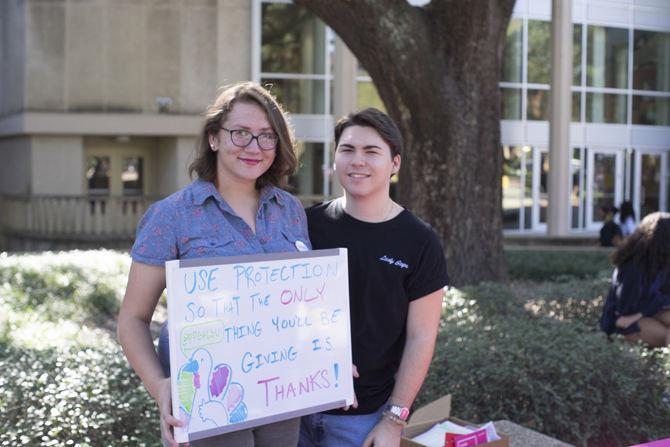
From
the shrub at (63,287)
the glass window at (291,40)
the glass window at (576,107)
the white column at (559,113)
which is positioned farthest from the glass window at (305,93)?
the shrub at (63,287)

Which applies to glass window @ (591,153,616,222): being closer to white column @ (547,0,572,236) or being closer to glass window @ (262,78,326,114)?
white column @ (547,0,572,236)

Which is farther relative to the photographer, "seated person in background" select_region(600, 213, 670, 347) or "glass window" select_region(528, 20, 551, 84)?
"glass window" select_region(528, 20, 551, 84)

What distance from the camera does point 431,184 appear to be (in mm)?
9172

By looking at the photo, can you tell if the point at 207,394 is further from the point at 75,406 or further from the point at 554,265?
the point at 554,265

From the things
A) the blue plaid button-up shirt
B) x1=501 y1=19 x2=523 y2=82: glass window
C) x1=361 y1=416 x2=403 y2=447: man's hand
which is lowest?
x1=361 y1=416 x2=403 y2=447: man's hand

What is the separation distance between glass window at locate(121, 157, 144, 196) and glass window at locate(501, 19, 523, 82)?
10.6 metres

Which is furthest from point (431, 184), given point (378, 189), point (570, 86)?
point (570, 86)

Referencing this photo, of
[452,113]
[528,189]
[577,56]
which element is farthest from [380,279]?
[577,56]

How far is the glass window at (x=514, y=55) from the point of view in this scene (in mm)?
23812

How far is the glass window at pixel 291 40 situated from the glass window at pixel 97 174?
5.11m

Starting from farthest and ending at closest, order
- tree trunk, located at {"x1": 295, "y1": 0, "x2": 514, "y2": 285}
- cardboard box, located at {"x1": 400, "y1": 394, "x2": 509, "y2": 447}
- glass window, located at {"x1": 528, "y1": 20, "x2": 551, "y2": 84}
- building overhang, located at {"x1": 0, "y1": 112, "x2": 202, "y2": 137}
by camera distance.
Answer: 1. glass window, located at {"x1": 528, "y1": 20, "x2": 551, "y2": 84}
2. building overhang, located at {"x1": 0, "y1": 112, "x2": 202, "y2": 137}
3. tree trunk, located at {"x1": 295, "y1": 0, "x2": 514, "y2": 285}
4. cardboard box, located at {"x1": 400, "y1": 394, "x2": 509, "y2": 447}

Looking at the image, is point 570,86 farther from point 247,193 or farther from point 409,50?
point 247,193

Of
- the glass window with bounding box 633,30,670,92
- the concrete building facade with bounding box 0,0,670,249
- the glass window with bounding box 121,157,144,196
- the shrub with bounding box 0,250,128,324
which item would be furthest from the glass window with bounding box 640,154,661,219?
the shrub with bounding box 0,250,128,324

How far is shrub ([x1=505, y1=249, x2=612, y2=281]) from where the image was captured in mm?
12352
